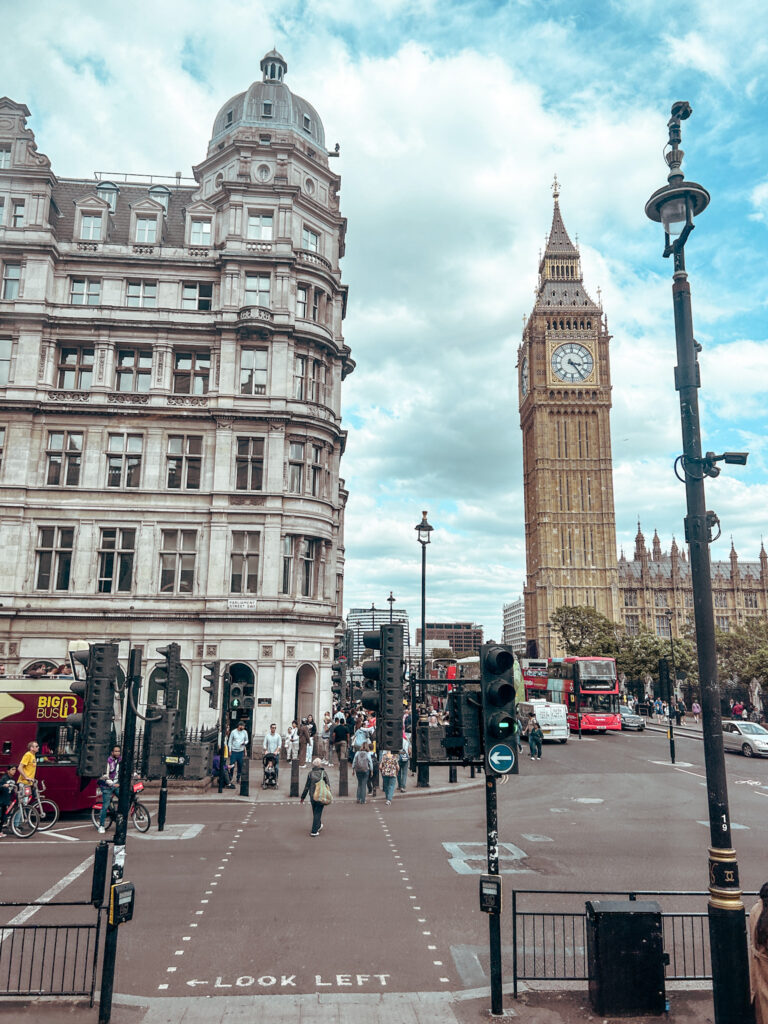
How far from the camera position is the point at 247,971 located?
900cm

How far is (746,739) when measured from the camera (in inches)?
1352

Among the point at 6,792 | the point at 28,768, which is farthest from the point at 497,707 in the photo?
the point at 6,792

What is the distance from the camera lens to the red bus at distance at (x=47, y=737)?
63.1 feet

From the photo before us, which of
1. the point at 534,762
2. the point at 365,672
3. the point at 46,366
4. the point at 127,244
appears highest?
the point at 127,244

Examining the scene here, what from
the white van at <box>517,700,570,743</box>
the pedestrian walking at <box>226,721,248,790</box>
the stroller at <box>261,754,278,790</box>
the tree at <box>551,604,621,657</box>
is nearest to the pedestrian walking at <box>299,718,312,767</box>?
the stroller at <box>261,754,278,790</box>

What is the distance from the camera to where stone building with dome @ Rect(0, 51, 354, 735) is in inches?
1249

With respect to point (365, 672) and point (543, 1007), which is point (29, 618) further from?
point (543, 1007)

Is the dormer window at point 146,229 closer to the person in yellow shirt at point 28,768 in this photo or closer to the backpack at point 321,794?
the person in yellow shirt at point 28,768

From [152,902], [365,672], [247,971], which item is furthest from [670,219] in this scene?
[152,902]

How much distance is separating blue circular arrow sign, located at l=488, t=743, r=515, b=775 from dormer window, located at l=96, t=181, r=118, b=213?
1520 inches

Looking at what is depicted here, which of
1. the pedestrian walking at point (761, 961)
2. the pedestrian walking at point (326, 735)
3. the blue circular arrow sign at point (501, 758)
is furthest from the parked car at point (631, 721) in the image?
the pedestrian walking at point (761, 961)

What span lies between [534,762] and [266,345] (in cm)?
2249

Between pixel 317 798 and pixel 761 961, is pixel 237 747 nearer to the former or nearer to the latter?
pixel 317 798

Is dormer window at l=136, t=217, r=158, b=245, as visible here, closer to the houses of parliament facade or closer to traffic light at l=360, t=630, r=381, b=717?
traffic light at l=360, t=630, r=381, b=717
